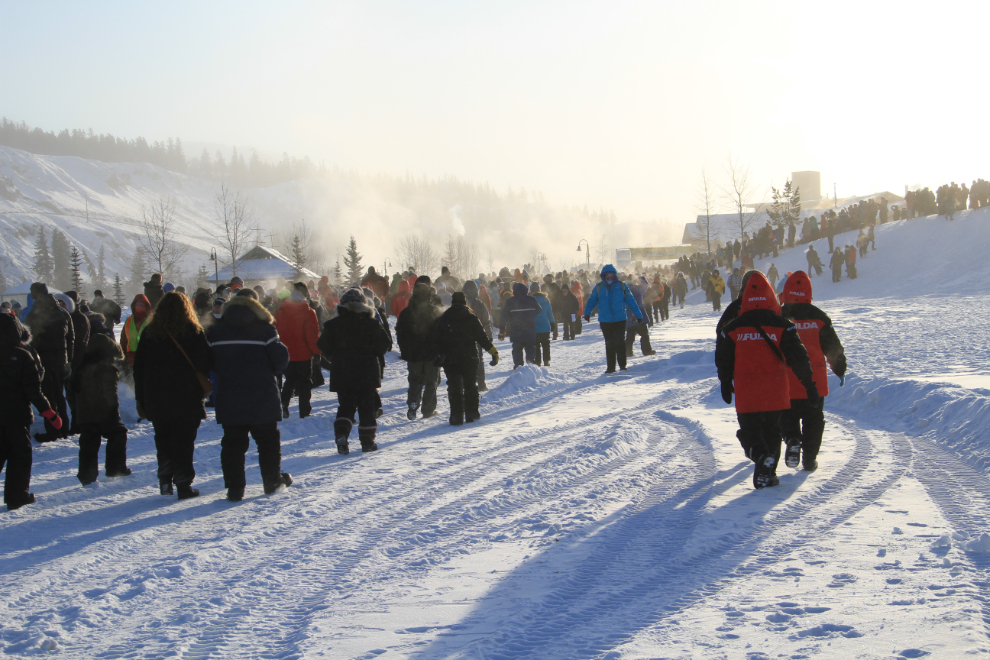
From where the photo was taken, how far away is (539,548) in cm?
435

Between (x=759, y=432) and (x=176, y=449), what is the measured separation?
4.49 metres

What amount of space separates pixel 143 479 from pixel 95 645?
11.8 feet

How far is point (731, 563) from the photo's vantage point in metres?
3.98

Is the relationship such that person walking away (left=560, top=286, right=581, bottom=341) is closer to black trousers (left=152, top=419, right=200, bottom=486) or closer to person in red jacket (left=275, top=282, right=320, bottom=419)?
person in red jacket (left=275, top=282, right=320, bottom=419)

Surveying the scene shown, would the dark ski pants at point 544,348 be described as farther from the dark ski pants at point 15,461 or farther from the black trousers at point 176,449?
the dark ski pants at point 15,461

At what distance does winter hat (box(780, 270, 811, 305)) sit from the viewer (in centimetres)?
593

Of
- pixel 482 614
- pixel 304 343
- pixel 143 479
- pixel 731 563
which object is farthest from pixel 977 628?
pixel 304 343

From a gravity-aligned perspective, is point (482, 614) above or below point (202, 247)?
below

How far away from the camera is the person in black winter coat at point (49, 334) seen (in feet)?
28.5

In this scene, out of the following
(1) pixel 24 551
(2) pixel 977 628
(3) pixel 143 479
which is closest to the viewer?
(2) pixel 977 628

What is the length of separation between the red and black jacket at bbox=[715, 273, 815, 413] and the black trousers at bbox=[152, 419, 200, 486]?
13.5ft

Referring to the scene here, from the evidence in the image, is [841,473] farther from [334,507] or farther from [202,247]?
[202,247]

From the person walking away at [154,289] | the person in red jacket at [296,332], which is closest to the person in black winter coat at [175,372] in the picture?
the person in red jacket at [296,332]

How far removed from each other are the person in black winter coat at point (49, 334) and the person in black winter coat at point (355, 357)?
12.5 feet
